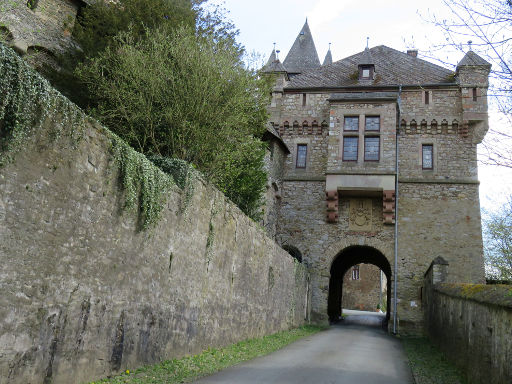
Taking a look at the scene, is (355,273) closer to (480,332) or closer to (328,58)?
(328,58)

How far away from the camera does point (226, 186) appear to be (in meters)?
12.9

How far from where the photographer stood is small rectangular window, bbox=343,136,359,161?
20406 millimetres

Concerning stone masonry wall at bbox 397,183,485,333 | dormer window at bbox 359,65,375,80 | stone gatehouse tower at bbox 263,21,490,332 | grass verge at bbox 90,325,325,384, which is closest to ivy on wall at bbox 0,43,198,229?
grass verge at bbox 90,325,325,384

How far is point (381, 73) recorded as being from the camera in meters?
22.9

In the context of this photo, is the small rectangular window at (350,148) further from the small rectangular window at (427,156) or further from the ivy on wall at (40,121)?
the ivy on wall at (40,121)

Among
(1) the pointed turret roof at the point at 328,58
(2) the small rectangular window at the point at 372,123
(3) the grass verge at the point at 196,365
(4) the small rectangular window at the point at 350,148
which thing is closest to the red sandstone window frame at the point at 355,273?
(1) the pointed turret roof at the point at 328,58

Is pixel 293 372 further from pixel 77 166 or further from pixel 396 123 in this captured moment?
pixel 396 123

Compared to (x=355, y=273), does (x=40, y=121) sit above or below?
below

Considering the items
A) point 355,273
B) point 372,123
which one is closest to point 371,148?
point 372,123

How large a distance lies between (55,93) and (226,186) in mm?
8550

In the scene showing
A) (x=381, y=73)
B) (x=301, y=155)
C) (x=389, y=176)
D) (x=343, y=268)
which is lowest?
(x=343, y=268)

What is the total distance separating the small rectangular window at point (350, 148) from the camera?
20406 mm

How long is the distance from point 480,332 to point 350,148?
46.9ft

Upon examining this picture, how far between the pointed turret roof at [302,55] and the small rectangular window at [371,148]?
42.5 feet
